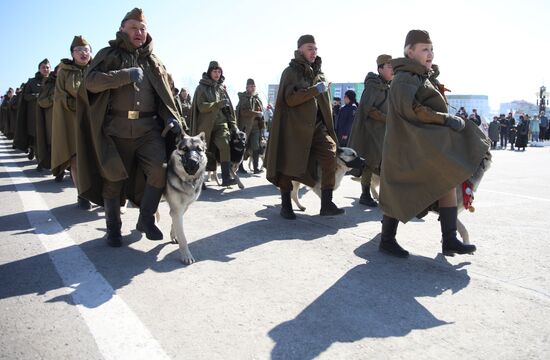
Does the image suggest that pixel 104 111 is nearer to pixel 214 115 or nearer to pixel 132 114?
pixel 132 114

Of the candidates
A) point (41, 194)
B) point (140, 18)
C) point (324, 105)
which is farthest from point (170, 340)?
point (41, 194)

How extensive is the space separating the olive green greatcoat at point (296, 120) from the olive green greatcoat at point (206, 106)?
122 inches

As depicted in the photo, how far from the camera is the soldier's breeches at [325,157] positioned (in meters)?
6.43

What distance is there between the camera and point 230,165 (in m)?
9.64

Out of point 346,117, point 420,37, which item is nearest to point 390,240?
point 420,37

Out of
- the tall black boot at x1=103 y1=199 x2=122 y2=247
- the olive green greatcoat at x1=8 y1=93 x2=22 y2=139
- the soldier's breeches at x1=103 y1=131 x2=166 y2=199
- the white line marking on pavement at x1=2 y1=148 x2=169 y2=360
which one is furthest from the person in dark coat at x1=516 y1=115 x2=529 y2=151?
the white line marking on pavement at x1=2 y1=148 x2=169 y2=360

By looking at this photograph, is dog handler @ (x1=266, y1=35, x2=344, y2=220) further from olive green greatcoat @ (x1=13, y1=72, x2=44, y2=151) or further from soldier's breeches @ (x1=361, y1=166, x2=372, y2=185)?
olive green greatcoat @ (x1=13, y1=72, x2=44, y2=151)

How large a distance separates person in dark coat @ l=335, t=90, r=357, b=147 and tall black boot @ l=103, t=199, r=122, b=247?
5570 mm

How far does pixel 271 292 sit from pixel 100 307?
1321 millimetres

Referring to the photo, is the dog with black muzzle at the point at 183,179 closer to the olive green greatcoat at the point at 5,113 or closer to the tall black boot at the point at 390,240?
the tall black boot at the point at 390,240

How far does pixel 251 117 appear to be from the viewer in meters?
12.2

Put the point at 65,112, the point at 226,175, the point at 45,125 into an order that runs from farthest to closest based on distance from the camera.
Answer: the point at 45,125
the point at 226,175
the point at 65,112

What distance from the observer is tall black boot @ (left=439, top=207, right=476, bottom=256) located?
4477 mm

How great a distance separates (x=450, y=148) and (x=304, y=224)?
2488mm
